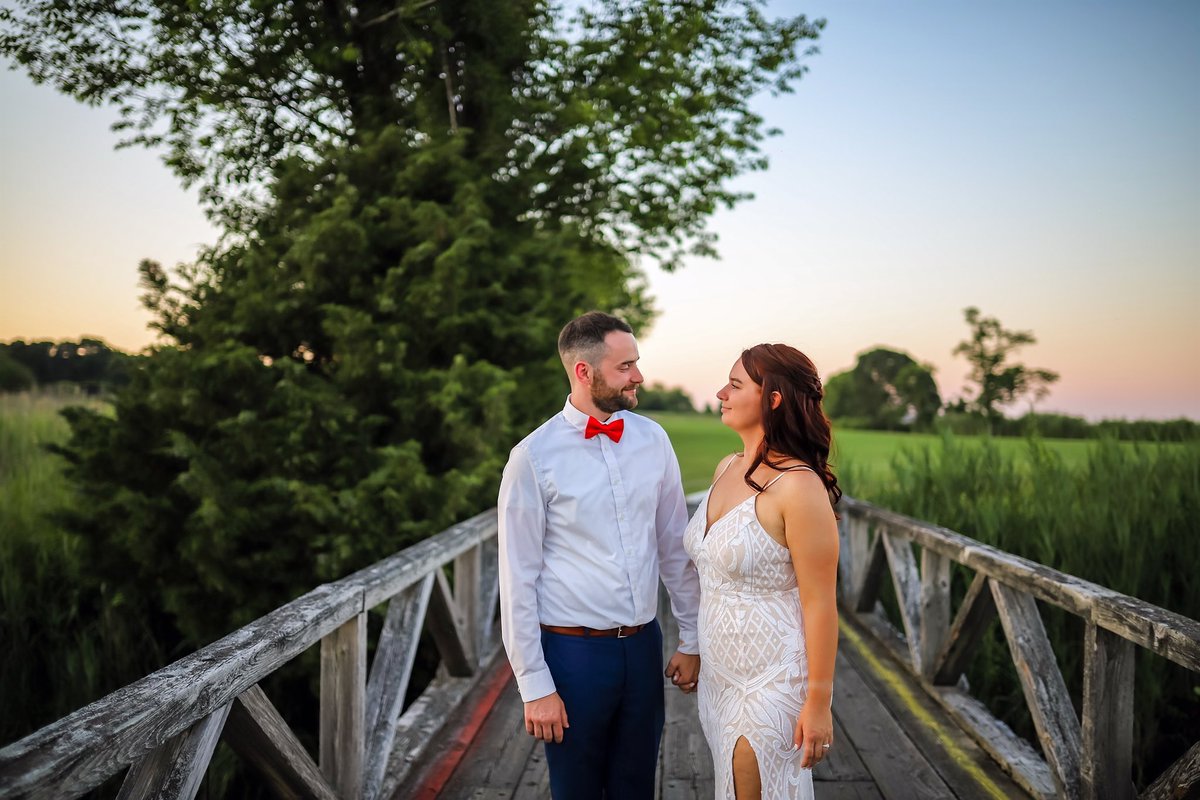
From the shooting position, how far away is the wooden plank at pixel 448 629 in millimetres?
4707

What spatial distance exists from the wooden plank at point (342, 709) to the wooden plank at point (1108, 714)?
8.96 feet

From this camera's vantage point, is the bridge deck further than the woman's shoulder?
Yes

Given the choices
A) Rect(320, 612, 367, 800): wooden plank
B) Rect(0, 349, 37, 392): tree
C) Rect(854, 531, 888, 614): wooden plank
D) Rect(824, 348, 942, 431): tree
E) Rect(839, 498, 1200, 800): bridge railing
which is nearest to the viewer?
Rect(839, 498, 1200, 800): bridge railing

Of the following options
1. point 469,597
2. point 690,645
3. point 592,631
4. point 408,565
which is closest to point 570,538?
point 592,631

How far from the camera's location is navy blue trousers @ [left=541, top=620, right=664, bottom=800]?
7.80ft

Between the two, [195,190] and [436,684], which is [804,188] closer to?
[195,190]

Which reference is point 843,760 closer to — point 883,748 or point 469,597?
point 883,748

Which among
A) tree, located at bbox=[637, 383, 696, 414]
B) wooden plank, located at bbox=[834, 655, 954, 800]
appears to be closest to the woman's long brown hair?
wooden plank, located at bbox=[834, 655, 954, 800]

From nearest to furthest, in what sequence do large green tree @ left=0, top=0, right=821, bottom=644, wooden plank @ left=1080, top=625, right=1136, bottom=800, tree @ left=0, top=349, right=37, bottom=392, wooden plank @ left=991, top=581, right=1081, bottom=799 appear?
1. wooden plank @ left=1080, top=625, right=1136, bottom=800
2. wooden plank @ left=991, top=581, right=1081, bottom=799
3. large green tree @ left=0, top=0, right=821, bottom=644
4. tree @ left=0, top=349, right=37, bottom=392

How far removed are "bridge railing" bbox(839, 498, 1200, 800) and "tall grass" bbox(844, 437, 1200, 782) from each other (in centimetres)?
99

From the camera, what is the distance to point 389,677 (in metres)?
3.73

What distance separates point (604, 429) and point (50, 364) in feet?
49.3

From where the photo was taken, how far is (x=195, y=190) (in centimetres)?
1112

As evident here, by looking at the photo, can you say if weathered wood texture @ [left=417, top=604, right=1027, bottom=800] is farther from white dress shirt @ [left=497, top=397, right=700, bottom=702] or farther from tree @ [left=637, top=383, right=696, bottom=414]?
tree @ [left=637, top=383, right=696, bottom=414]
